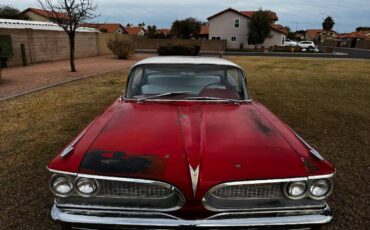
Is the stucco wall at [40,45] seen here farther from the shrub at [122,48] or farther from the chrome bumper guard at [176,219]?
the chrome bumper guard at [176,219]

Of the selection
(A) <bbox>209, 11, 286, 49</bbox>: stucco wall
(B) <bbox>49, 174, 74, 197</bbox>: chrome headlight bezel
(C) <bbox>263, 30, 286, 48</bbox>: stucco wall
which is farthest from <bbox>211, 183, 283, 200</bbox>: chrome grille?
(C) <bbox>263, 30, 286, 48</bbox>: stucco wall

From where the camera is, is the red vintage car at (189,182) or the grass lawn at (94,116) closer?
the red vintage car at (189,182)

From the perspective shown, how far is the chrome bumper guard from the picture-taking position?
2029 millimetres

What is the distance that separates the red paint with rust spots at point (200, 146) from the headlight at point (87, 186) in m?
0.10

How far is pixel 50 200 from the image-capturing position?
3.52m

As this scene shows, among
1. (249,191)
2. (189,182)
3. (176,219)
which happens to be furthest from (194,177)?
(249,191)

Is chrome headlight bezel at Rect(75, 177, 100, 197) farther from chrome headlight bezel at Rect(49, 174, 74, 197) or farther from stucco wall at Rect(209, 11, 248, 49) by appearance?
stucco wall at Rect(209, 11, 248, 49)

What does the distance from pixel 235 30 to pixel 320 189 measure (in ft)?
180

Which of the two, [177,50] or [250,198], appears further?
[177,50]

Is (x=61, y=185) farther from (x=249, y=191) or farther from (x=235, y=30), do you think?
(x=235, y=30)

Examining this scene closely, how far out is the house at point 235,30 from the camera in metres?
53.7

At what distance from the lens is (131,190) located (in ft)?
7.01

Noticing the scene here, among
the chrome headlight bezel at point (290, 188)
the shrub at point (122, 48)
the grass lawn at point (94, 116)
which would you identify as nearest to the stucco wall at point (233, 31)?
the shrub at point (122, 48)

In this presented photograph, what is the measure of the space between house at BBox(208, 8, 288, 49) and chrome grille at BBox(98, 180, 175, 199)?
175 ft
